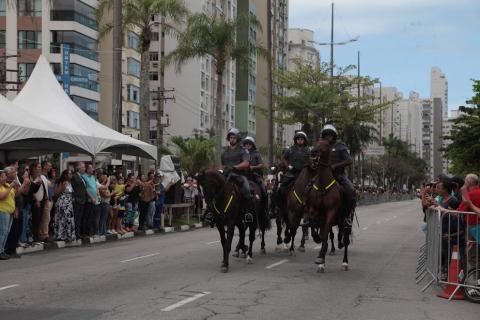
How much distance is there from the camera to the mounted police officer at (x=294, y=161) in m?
16.8

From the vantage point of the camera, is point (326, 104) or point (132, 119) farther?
point (132, 119)

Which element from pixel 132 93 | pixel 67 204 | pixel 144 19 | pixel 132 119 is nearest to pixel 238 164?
pixel 67 204

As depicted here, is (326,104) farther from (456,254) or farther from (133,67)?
(456,254)

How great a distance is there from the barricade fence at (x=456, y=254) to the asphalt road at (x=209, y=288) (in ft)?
1.06

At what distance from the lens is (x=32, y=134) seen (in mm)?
20078

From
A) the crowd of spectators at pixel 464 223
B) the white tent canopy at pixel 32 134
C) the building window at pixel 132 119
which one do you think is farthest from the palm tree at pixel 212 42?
the building window at pixel 132 119

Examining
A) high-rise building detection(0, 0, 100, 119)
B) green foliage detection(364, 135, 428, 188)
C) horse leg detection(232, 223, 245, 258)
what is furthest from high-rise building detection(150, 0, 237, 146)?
horse leg detection(232, 223, 245, 258)

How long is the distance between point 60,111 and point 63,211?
14.2 ft

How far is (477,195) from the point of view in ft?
38.9

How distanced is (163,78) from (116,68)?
6819cm

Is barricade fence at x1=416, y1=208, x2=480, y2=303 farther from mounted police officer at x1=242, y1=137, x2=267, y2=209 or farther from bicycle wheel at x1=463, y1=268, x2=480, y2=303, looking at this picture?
mounted police officer at x1=242, y1=137, x2=267, y2=209

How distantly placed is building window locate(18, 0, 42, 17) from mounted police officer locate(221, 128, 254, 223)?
5073 centimetres

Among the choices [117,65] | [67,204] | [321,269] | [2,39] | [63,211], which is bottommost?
[321,269]

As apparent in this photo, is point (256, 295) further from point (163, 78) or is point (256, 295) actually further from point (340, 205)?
point (163, 78)
